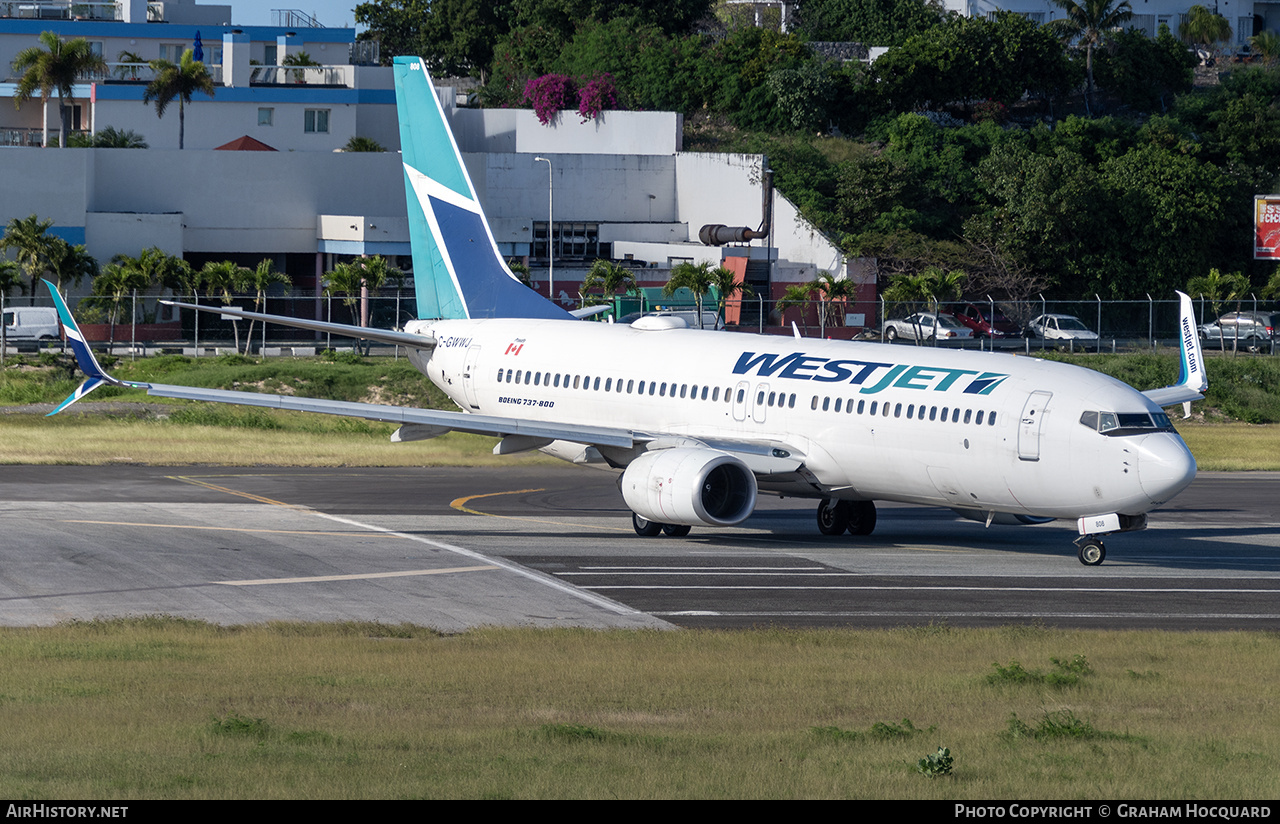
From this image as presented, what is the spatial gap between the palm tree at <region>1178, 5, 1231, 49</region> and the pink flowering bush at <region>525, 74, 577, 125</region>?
6331 centimetres

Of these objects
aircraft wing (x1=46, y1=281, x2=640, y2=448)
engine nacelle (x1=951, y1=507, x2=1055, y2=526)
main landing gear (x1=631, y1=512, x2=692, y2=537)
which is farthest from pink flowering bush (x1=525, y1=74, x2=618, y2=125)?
main landing gear (x1=631, y1=512, x2=692, y2=537)

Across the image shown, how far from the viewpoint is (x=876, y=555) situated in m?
32.6

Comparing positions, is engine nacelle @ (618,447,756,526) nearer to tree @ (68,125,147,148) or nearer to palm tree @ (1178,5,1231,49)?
tree @ (68,125,147,148)

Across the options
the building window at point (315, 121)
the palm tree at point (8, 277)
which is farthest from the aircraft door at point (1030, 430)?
the building window at point (315, 121)

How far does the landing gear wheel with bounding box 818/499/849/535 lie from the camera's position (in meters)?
35.8

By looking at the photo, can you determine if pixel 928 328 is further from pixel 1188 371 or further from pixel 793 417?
pixel 793 417

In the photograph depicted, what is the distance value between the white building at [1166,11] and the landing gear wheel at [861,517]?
107m

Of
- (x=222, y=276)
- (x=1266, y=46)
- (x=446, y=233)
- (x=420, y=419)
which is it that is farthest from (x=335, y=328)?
(x=1266, y=46)

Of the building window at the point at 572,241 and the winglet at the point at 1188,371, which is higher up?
the building window at the point at 572,241

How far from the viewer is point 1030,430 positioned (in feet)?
96.0

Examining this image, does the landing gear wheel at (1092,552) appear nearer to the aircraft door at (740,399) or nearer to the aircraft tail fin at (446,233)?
the aircraft door at (740,399)

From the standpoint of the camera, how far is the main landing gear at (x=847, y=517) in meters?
35.8

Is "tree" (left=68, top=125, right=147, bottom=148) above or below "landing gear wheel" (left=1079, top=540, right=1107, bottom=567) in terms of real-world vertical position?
above

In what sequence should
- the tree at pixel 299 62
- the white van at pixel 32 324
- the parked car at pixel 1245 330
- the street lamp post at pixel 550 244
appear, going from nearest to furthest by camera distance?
1. the white van at pixel 32 324
2. the parked car at pixel 1245 330
3. the street lamp post at pixel 550 244
4. the tree at pixel 299 62
